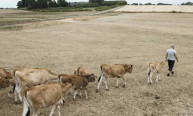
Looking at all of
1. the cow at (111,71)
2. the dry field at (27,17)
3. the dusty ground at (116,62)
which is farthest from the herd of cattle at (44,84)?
the dry field at (27,17)

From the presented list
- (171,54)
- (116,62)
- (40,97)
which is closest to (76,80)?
(40,97)

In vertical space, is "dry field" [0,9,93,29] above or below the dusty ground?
above

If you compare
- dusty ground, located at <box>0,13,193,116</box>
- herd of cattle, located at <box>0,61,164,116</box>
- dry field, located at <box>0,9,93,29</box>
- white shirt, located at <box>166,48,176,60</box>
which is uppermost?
dry field, located at <box>0,9,93,29</box>

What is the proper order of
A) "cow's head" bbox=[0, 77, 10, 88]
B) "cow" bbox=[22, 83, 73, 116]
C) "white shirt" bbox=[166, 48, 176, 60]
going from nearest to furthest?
"cow" bbox=[22, 83, 73, 116], "cow's head" bbox=[0, 77, 10, 88], "white shirt" bbox=[166, 48, 176, 60]

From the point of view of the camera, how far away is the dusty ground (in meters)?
11.7

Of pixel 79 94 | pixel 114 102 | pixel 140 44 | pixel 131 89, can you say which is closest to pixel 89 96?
pixel 79 94

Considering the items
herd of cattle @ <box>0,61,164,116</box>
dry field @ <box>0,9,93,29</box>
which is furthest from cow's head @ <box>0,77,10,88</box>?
dry field @ <box>0,9,93,29</box>

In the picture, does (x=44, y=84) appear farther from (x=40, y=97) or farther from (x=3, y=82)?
(x=3, y=82)

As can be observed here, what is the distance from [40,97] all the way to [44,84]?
1024mm

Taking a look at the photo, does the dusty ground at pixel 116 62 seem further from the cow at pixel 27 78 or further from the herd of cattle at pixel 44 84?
the cow at pixel 27 78

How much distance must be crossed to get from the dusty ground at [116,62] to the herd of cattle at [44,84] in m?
0.70

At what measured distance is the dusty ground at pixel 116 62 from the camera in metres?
11.7

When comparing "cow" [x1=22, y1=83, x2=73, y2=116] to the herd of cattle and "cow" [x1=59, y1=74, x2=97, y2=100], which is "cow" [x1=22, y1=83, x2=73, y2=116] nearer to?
the herd of cattle

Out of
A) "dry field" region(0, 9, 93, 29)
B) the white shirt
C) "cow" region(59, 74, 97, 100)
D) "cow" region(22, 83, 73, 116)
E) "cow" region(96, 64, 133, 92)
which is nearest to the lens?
"cow" region(22, 83, 73, 116)
